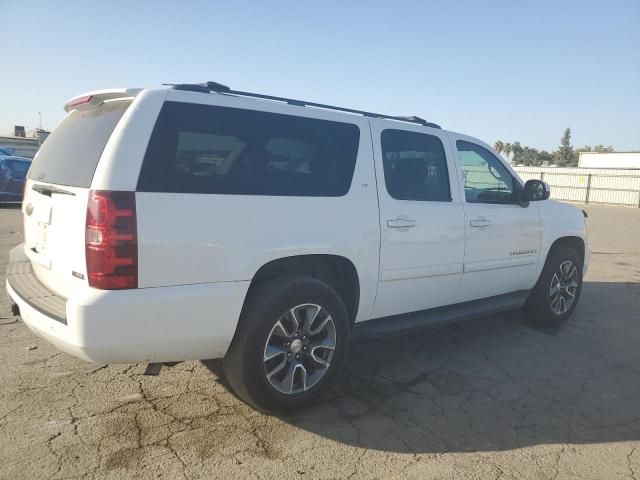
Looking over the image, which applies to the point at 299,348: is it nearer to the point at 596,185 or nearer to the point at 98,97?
the point at 98,97

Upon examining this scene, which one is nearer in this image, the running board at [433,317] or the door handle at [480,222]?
the running board at [433,317]

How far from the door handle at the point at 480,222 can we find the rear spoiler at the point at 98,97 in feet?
9.51

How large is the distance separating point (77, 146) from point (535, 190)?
162 inches

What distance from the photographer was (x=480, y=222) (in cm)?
441

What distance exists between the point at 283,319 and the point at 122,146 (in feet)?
4.66

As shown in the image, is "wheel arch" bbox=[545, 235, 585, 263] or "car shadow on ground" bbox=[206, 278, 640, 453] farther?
"wheel arch" bbox=[545, 235, 585, 263]

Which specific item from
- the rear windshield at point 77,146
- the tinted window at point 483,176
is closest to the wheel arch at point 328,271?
the rear windshield at point 77,146

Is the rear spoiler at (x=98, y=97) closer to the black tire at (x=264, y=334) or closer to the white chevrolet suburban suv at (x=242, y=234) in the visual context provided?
the white chevrolet suburban suv at (x=242, y=234)

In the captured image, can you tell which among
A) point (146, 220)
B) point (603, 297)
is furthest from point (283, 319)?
point (603, 297)

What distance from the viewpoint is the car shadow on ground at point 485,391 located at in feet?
10.3

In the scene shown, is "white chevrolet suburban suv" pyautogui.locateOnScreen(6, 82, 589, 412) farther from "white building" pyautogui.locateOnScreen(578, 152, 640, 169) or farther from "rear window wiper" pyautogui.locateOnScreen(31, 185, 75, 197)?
"white building" pyautogui.locateOnScreen(578, 152, 640, 169)

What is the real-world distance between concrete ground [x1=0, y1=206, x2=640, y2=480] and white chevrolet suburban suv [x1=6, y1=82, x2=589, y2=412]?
0.37 m

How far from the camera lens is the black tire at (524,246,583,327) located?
5301 millimetres

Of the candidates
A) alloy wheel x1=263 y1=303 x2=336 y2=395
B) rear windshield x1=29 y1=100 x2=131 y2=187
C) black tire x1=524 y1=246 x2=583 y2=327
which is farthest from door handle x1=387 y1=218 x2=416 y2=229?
black tire x1=524 y1=246 x2=583 y2=327
